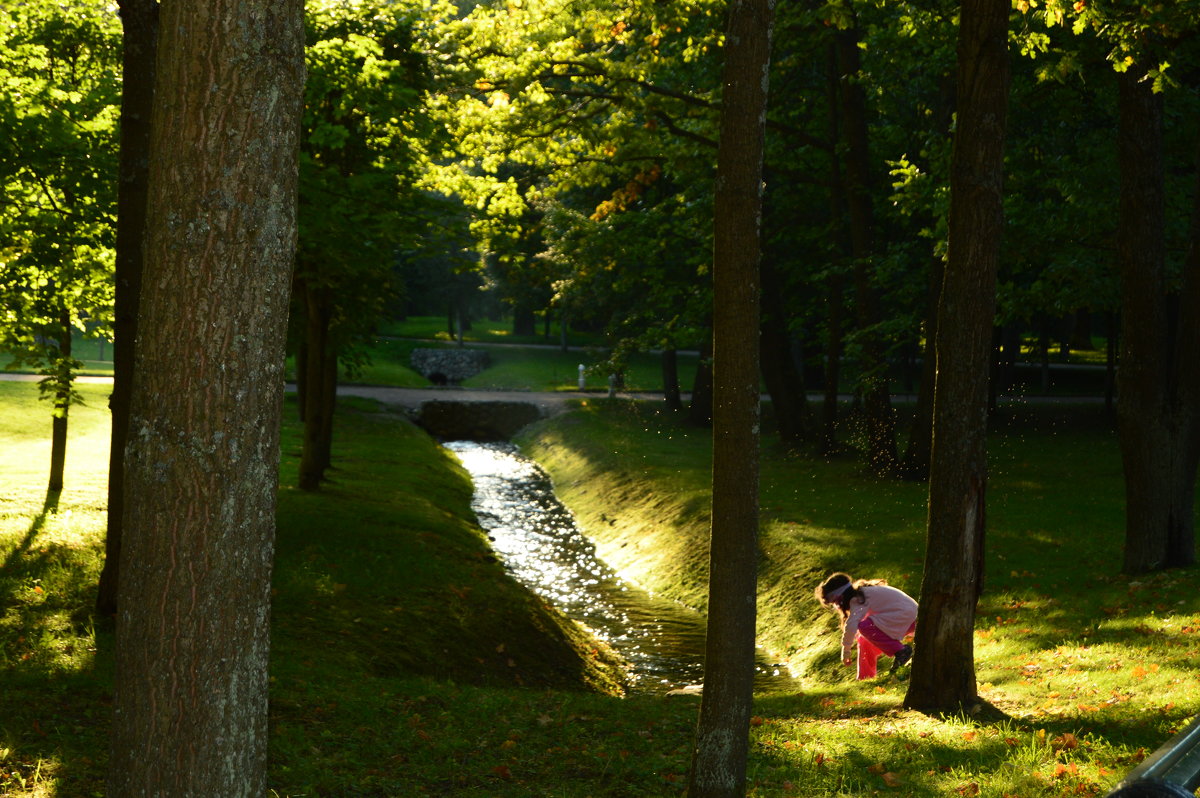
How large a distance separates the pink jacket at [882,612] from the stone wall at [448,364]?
47.6 metres

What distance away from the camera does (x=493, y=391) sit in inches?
1929

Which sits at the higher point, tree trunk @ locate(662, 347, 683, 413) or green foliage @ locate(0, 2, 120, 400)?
green foliage @ locate(0, 2, 120, 400)

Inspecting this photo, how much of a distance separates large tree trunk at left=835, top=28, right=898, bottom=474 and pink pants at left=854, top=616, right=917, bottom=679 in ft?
38.1

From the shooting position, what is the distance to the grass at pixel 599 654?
26.6 feet

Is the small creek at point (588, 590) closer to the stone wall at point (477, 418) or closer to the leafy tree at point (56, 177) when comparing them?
the leafy tree at point (56, 177)

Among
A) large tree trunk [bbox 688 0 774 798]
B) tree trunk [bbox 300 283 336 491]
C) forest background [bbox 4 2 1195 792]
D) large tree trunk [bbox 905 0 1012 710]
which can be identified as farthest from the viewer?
tree trunk [bbox 300 283 336 491]

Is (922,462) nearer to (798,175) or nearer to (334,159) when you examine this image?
(798,175)

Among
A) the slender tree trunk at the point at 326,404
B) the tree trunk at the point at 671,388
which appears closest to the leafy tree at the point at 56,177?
the slender tree trunk at the point at 326,404

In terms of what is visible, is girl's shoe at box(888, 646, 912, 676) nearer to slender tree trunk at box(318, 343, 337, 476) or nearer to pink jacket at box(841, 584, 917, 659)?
pink jacket at box(841, 584, 917, 659)

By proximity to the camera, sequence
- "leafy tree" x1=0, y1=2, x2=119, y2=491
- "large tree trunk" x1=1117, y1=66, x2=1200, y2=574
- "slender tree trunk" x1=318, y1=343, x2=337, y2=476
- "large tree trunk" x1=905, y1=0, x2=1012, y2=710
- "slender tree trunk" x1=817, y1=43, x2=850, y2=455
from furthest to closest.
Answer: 1. "slender tree trunk" x1=817, y1=43, x2=850, y2=455
2. "slender tree trunk" x1=318, y1=343, x2=337, y2=476
3. "large tree trunk" x1=1117, y1=66, x2=1200, y2=574
4. "leafy tree" x1=0, y1=2, x2=119, y2=491
5. "large tree trunk" x1=905, y1=0, x2=1012, y2=710

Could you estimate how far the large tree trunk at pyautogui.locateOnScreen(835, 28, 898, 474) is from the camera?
2406 cm

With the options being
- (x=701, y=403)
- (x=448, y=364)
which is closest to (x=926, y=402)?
(x=701, y=403)

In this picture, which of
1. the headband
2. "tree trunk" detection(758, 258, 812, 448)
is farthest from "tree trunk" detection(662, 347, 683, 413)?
the headband

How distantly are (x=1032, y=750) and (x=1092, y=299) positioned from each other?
457 inches
